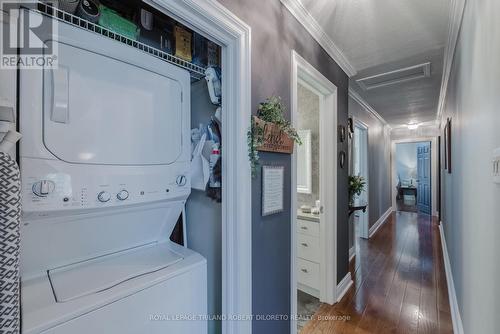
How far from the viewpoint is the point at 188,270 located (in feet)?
3.40

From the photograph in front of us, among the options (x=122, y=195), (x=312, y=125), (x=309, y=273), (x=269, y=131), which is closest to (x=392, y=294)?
(x=309, y=273)

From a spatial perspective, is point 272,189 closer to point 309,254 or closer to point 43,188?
point 43,188

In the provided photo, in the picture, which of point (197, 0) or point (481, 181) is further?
point (481, 181)

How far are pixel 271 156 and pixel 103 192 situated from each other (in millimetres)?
863

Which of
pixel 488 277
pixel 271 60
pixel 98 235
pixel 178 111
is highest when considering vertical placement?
pixel 271 60

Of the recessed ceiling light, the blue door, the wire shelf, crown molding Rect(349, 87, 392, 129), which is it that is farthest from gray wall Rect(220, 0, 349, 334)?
the blue door

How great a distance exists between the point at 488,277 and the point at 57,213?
5.77 ft

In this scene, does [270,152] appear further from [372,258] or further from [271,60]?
[372,258]

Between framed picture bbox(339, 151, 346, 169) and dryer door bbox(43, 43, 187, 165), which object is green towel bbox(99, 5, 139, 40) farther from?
framed picture bbox(339, 151, 346, 169)

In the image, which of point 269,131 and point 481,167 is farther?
point 269,131

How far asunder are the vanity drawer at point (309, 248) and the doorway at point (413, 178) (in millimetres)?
5352

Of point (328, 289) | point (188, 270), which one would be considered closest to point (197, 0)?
point (188, 270)

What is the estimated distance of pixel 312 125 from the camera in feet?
8.70

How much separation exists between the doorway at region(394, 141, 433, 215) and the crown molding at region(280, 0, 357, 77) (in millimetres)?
5123
